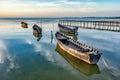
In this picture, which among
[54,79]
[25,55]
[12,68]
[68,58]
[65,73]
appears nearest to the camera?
[54,79]

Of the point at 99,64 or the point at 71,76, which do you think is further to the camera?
the point at 99,64

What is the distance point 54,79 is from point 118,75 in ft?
19.3

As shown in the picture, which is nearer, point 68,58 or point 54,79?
point 54,79

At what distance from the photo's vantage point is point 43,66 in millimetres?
20297

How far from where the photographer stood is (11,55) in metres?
25.5

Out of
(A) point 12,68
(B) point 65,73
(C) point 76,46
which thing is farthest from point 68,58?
(A) point 12,68

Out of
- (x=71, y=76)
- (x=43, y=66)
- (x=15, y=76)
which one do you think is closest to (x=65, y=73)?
(x=71, y=76)

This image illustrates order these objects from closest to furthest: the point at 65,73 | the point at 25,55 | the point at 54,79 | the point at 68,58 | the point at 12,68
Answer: the point at 54,79
the point at 65,73
the point at 12,68
the point at 68,58
the point at 25,55

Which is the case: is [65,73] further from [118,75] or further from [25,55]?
[25,55]

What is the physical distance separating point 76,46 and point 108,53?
178 inches

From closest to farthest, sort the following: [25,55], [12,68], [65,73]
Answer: [65,73], [12,68], [25,55]

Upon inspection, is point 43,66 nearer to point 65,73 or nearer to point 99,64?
point 65,73

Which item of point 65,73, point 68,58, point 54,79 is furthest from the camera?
point 68,58

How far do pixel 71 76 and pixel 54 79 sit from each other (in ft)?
5.92
